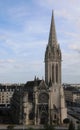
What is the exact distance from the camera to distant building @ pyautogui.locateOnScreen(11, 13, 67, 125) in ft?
300

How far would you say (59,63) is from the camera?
98312mm

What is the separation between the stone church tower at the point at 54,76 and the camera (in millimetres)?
94500

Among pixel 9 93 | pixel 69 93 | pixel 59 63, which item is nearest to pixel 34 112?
pixel 59 63

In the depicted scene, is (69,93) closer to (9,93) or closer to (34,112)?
(9,93)

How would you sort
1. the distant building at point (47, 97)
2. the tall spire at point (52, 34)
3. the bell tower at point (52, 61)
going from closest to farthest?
1. the distant building at point (47, 97)
2. the bell tower at point (52, 61)
3. the tall spire at point (52, 34)

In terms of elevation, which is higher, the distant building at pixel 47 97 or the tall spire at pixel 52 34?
the tall spire at pixel 52 34

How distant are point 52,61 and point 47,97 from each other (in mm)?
10341

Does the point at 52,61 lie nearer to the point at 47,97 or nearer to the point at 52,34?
the point at 52,34

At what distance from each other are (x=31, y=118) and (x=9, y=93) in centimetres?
6174

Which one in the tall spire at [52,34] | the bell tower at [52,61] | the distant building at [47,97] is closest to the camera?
the distant building at [47,97]

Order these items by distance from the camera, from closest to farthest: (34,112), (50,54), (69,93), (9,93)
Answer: (34,112)
(50,54)
(9,93)
(69,93)

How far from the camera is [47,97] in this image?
93.4 metres

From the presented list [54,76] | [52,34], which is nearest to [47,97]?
[54,76]

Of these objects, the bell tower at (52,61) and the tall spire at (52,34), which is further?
the tall spire at (52,34)
